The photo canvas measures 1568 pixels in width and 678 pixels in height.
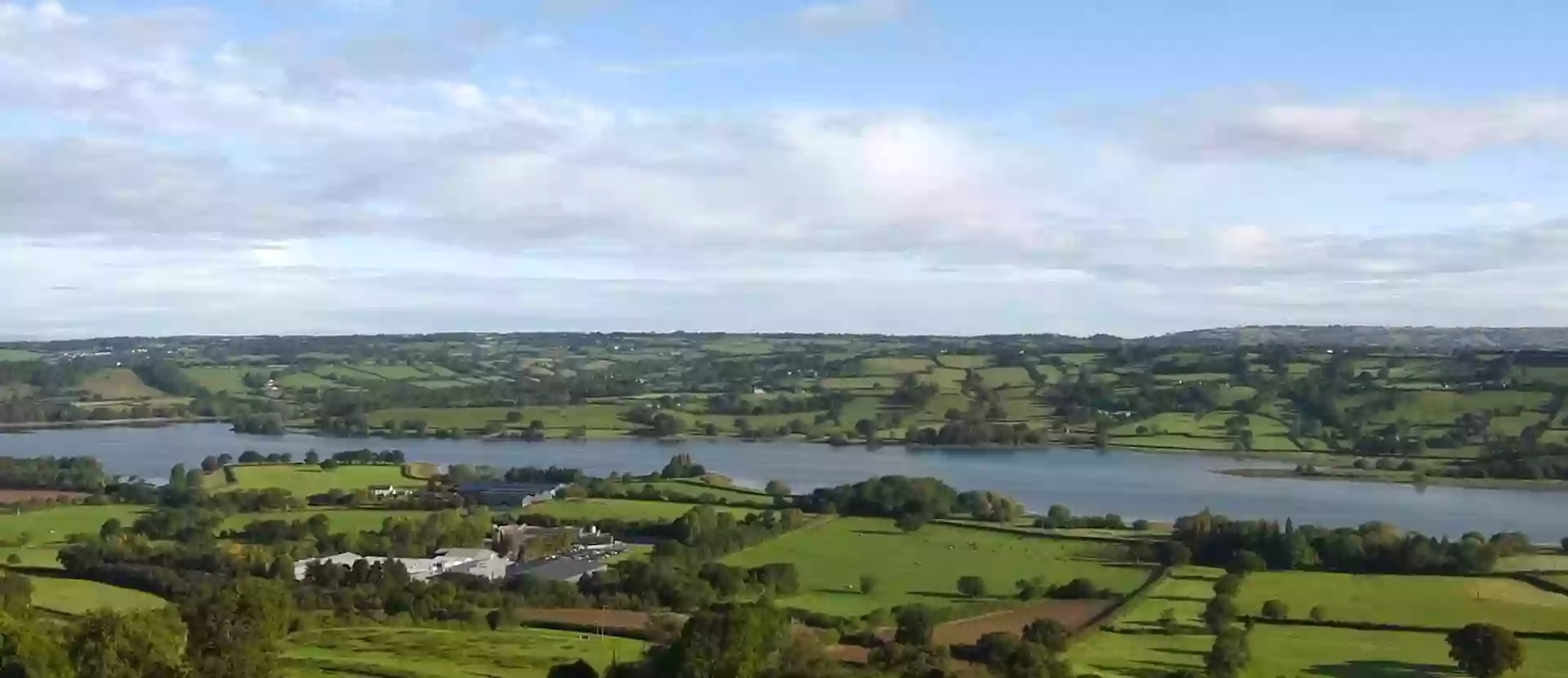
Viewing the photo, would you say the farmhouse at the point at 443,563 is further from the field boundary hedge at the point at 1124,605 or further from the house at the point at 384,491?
the field boundary hedge at the point at 1124,605

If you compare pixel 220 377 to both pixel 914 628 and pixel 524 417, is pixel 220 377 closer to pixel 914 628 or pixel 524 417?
pixel 524 417

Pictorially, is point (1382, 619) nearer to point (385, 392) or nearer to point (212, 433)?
point (212, 433)

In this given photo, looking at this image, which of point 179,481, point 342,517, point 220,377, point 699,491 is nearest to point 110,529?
point 342,517

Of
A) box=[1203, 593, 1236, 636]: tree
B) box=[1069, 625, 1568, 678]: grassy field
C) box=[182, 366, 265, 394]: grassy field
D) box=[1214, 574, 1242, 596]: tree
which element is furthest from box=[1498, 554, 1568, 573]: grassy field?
box=[182, 366, 265, 394]: grassy field

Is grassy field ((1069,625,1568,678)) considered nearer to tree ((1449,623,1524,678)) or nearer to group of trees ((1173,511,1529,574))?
tree ((1449,623,1524,678))

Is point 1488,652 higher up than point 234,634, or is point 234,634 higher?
point 234,634

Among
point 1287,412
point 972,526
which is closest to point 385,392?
point 1287,412

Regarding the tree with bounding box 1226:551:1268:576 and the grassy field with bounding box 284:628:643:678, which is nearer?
the grassy field with bounding box 284:628:643:678
